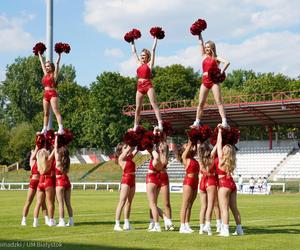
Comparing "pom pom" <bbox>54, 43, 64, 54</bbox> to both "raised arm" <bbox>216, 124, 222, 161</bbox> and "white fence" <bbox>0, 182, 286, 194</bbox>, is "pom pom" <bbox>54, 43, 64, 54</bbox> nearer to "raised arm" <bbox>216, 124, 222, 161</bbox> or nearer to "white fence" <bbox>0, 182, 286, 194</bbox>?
"raised arm" <bbox>216, 124, 222, 161</bbox>

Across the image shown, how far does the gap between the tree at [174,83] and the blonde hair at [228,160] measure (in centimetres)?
7006

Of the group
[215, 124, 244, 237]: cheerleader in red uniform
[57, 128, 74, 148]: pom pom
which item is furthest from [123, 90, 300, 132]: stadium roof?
[215, 124, 244, 237]: cheerleader in red uniform

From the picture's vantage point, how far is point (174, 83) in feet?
279

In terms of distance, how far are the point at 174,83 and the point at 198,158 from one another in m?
71.8

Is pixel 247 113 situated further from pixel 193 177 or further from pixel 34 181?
pixel 193 177

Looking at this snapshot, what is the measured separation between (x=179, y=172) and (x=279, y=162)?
9069mm

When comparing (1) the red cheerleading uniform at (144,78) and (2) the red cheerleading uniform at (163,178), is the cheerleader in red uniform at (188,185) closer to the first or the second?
(2) the red cheerleading uniform at (163,178)

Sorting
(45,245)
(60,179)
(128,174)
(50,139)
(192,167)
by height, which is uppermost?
(50,139)

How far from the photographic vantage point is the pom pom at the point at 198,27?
13930mm

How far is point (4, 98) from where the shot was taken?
105m

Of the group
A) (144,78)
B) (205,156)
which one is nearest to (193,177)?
(205,156)

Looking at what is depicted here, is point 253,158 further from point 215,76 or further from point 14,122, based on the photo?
point 14,122

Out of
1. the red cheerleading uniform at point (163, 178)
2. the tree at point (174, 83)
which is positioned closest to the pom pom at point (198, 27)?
the red cheerleading uniform at point (163, 178)

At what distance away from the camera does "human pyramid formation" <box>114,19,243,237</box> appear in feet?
42.7
